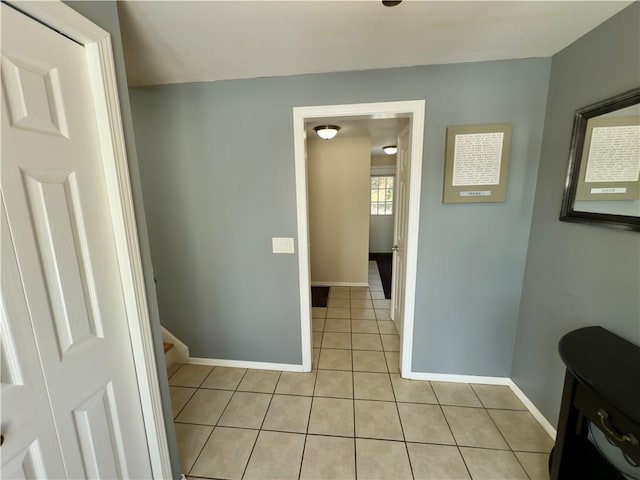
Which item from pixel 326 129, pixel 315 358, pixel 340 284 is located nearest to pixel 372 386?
pixel 315 358

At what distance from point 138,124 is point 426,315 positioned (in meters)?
2.60

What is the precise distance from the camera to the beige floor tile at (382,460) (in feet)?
4.60

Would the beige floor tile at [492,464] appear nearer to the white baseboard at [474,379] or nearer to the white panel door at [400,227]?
the white baseboard at [474,379]

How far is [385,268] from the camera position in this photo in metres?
5.08

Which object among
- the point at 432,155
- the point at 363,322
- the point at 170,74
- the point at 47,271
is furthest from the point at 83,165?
the point at 363,322

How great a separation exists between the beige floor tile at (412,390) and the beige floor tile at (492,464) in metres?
0.39

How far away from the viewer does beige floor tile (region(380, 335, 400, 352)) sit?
253 cm

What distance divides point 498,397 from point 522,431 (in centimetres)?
27

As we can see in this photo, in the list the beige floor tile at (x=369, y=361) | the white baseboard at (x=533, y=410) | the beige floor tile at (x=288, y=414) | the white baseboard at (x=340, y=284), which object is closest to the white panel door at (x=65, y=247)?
the beige floor tile at (x=288, y=414)

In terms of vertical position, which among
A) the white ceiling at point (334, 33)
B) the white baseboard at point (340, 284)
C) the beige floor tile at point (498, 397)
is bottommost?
the beige floor tile at point (498, 397)

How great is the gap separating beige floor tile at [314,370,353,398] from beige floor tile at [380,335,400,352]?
546 mm

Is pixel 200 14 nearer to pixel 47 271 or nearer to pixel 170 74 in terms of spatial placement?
pixel 170 74

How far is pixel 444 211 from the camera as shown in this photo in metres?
1.83

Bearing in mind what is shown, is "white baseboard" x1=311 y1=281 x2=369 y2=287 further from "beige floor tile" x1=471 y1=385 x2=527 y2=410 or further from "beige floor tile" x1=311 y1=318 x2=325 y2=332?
"beige floor tile" x1=471 y1=385 x2=527 y2=410
